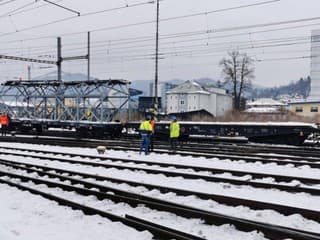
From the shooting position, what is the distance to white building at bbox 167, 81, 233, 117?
99562 millimetres

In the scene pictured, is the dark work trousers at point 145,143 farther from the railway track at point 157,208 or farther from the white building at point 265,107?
the white building at point 265,107

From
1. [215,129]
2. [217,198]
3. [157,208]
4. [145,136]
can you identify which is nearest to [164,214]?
[157,208]

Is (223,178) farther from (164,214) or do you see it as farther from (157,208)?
(164,214)

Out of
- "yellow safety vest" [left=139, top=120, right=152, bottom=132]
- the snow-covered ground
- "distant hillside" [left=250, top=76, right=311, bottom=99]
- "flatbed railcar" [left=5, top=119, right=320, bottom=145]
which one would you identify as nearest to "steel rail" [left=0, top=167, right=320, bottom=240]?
the snow-covered ground

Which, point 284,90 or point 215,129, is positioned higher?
point 284,90

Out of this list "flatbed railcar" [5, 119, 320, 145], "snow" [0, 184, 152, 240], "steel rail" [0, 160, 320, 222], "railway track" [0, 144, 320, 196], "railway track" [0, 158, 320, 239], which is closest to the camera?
"railway track" [0, 158, 320, 239]

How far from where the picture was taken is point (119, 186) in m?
9.97

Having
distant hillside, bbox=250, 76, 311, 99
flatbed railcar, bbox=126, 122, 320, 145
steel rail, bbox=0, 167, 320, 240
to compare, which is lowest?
steel rail, bbox=0, 167, 320, 240

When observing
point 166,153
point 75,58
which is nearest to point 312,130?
point 166,153

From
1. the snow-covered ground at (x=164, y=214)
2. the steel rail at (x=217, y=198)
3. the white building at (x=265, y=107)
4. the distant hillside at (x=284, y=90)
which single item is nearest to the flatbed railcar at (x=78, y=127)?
the steel rail at (x=217, y=198)

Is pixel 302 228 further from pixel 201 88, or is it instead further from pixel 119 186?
pixel 201 88

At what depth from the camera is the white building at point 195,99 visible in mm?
99562

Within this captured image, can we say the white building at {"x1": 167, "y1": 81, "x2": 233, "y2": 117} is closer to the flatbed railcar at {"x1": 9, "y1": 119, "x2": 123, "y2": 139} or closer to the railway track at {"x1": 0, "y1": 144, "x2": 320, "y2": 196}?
the flatbed railcar at {"x1": 9, "y1": 119, "x2": 123, "y2": 139}

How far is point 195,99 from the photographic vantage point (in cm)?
9994
